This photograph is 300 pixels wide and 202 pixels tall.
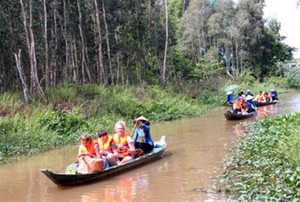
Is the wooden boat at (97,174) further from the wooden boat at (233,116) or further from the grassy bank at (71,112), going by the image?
the wooden boat at (233,116)

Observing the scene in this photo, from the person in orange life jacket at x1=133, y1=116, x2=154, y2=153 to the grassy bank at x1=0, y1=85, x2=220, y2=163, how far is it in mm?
3515

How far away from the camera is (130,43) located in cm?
2800

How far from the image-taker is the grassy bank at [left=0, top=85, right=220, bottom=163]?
1313 cm

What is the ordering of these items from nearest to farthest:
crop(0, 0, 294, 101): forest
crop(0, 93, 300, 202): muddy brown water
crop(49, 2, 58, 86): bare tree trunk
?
crop(0, 93, 300, 202): muddy brown water → crop(0, 0, 294, 101): forest → crop(49, 2, 58, 86): bare tree trunk

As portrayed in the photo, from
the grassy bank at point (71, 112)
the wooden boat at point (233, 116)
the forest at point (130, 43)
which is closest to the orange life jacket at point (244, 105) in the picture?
the wooden boat at point (233, 116)

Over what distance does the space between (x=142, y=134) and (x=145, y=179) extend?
1.97 meters

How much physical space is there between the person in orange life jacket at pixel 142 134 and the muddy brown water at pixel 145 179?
0.54 m

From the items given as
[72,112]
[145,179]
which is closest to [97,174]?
[145,179]

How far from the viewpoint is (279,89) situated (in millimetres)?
42281

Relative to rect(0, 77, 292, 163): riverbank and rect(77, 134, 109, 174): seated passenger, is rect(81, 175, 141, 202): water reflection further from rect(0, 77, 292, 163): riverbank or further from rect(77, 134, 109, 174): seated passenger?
rect(0, 77, 292, 163): riverbank

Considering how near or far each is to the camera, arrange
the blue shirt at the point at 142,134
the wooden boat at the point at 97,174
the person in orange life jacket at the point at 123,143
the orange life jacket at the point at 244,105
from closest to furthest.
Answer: the wooden boat at the point at 97,174 → the person in orange life jacket at the point at 123,143 → the blue shirt at the point at 142,134 → the orange life jacket at the point at 244,105

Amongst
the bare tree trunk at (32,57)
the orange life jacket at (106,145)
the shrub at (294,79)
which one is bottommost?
the orange life jacket at (106,145)

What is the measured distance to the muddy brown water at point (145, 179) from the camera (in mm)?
7727

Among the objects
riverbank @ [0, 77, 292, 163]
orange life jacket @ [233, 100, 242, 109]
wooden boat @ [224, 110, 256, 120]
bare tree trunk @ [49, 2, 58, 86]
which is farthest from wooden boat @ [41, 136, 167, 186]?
bare tree trunk @ [49, 2, 58, 86]
